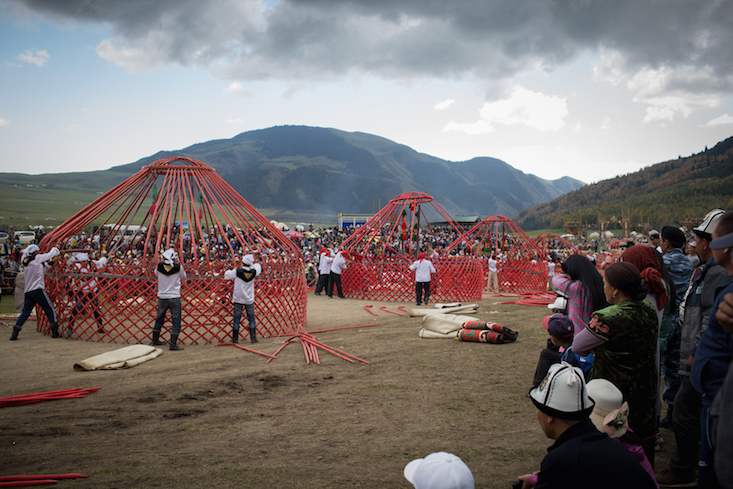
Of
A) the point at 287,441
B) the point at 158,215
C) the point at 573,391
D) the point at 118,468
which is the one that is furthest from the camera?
the point at 158,215

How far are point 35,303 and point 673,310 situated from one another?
7566 millimetres

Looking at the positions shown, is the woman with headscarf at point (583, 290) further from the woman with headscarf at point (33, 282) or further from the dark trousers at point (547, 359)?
the woman with headscarf at point (33, 282)

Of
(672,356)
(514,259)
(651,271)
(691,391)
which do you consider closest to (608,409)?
(691,391)

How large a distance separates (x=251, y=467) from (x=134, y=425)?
123 centimetres

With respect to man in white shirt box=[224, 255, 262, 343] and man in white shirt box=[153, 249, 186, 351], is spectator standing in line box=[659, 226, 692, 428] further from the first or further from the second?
man in white shirt box=[153, 249, 186, 351]

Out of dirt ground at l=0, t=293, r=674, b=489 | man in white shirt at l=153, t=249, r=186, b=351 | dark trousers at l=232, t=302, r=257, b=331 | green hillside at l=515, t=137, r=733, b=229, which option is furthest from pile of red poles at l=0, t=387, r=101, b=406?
green hillside at l=515, t=137, r=733, b=229

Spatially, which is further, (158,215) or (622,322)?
(158,215)

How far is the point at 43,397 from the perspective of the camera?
3844mm

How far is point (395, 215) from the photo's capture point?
1209 cm

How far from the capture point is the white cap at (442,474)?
1.59 m

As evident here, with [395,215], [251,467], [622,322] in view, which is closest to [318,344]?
[251,467]

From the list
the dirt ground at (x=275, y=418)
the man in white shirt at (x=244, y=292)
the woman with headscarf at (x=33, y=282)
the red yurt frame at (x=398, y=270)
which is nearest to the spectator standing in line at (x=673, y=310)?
the dirt ground at (x=275, y=418)

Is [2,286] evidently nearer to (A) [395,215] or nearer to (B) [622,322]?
(A) [395,215]

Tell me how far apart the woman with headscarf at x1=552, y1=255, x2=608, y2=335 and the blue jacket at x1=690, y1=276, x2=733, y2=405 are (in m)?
0.96
